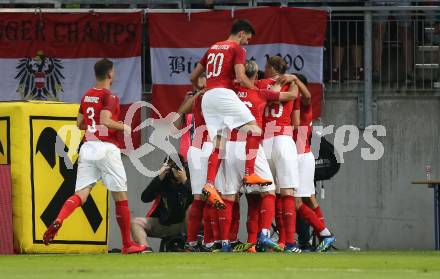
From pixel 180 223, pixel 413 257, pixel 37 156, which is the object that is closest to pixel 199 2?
pixel 180 223

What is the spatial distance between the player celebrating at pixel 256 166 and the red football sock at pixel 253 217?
35 cm

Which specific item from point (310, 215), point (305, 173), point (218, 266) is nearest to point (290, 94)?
point (305, 173)

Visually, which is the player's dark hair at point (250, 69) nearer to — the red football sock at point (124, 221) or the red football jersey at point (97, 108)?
the red football jersey at point (97, 108)

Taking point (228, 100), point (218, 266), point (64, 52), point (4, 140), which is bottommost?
point (218, 266)

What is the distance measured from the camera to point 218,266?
11.9 metres

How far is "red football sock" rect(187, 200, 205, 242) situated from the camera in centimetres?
1552

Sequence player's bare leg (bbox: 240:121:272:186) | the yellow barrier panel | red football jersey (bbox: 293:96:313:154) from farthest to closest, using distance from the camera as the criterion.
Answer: red football jersey (bbox: 293:96:313:154)
the yellow barrier panel
player's bare leg (bbox: 240:121:272:186)

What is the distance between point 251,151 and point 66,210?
212cm

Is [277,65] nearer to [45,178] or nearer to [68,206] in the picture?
[45,178]

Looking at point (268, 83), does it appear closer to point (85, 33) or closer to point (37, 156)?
point (37, 156)

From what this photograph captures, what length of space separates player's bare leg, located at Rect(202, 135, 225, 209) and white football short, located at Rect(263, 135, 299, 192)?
2.99 ft

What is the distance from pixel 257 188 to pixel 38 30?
255 inches

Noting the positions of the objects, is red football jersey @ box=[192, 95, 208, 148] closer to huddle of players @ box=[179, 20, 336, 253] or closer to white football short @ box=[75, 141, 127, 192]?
huddle of players @ box=[179, 20, 336, 253]

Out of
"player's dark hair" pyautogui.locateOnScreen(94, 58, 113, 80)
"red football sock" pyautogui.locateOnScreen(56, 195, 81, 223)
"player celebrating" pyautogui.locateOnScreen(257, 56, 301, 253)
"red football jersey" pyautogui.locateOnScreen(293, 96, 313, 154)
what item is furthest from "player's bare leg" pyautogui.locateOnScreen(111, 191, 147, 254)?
"red football jersey" pyautogui.locateOnScreen(293, 96, 313, 154)
